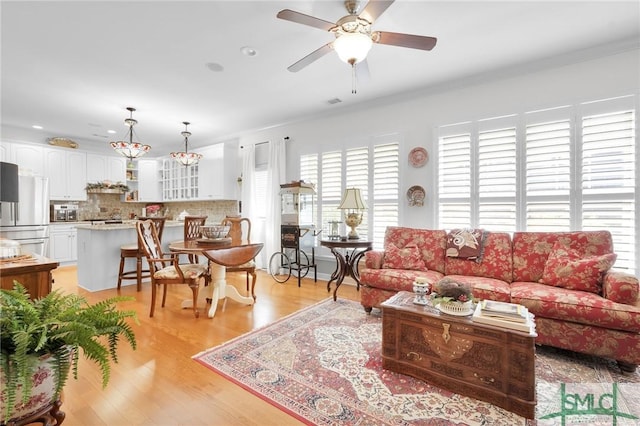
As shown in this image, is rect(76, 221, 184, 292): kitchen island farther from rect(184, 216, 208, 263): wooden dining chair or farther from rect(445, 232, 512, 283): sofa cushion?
rect(445, 232, 512, 283): sofa cushion

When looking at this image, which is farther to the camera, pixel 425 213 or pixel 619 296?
pixel 425 213

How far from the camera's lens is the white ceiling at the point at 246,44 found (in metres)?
2.42

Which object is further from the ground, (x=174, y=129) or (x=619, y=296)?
(x=174, y=129)

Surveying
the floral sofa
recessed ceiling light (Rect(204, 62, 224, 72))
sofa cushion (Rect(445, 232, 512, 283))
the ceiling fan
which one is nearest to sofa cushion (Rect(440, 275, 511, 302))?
the floral sofa

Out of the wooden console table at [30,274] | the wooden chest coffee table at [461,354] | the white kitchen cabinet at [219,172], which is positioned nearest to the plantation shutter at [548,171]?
the wooden chest coffee table at [461,354]

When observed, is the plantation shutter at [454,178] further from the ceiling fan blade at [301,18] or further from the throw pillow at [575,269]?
the ceiling fan blade at [301,18]

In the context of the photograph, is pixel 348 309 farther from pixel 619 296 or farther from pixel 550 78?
pixel 550 78

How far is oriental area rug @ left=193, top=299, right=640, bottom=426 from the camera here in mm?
1649

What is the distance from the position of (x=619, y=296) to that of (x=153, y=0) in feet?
13.4

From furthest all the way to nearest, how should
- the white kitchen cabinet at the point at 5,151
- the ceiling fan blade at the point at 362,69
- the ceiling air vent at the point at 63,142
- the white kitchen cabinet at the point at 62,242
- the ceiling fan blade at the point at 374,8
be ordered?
1. the ceiling air vent at the point at 63,142
2. the white kitchen cabinet at the point at 62,242
3. the white kitchen cabinet at the point at 5,151
4. the ceiling fan blade at the point at 362,69
5. the ceiling fan blade at the point at 374,8

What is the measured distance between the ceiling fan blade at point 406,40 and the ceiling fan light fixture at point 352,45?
168mm

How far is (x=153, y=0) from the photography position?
89.8 inches

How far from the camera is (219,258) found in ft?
10.2

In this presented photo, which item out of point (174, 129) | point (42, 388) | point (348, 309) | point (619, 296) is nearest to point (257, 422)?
point (42, 388)
